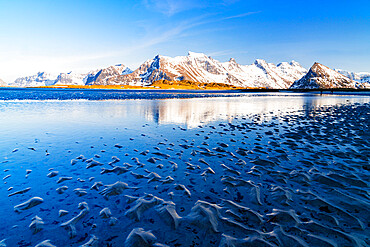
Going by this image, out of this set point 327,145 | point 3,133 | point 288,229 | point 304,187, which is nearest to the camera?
point 288,229

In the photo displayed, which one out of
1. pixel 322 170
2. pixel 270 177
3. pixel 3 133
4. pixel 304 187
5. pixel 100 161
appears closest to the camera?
pixel 304 187

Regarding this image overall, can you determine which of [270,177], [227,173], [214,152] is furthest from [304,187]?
[214,152]

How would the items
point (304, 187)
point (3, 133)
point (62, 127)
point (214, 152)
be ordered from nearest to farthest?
1. point (304, 187)
2. point (214, 152)
3. point (3, 133)
4. point (62, 127)

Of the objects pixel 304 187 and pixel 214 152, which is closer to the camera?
pixel 304 187

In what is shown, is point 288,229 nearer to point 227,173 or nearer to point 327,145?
point 227,173

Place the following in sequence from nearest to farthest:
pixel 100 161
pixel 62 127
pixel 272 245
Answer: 1. pixel 272 245
2. pixel 100 161
3. pixel 62 127

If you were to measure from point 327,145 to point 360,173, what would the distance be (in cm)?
684

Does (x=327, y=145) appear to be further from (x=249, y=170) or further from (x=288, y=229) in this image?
(x=288, y=229)

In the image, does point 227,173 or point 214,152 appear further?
point 214,152

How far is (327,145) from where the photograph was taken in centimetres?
1806

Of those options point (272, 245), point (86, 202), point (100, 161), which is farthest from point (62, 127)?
point (272, 245)

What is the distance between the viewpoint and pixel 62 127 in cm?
2519

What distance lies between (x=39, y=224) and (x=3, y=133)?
21138 millimetres

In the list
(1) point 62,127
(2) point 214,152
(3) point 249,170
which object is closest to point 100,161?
(2) point 214,152
